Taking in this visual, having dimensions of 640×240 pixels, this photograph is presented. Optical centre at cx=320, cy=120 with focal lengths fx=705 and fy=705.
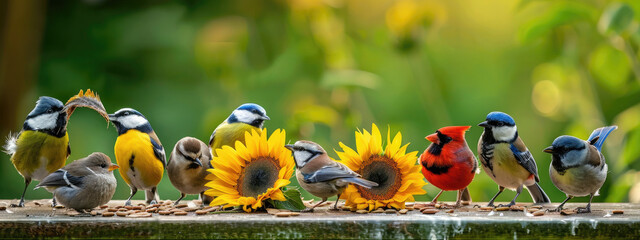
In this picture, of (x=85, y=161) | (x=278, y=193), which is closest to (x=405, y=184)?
(x=278, y=193)

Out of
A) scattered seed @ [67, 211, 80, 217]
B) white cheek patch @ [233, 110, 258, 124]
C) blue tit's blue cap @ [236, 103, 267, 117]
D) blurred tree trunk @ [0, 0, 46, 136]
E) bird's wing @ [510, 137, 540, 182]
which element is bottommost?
scattered seed @ [67, 211, 80, 217]

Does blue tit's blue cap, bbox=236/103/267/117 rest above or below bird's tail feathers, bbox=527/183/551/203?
above

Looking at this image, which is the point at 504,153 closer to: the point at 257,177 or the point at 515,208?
the point at 515,208

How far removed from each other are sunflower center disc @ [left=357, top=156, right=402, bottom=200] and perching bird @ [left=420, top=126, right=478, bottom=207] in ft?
0.33

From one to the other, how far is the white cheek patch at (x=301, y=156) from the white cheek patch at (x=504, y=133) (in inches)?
17.2

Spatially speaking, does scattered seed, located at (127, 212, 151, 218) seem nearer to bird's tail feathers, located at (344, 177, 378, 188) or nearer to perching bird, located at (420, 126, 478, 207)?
bird's tail feathers, located at (344, 177, 378, 188)

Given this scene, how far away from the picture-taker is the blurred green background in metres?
2.40

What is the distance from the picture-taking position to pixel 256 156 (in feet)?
5.09

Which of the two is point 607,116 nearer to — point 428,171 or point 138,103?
point 428,171

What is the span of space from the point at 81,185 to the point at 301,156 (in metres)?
0.48

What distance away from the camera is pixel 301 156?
5.08 ft

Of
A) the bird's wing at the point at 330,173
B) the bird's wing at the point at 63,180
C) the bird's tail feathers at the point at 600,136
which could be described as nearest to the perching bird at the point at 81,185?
the bird's wing at the point at 63,180

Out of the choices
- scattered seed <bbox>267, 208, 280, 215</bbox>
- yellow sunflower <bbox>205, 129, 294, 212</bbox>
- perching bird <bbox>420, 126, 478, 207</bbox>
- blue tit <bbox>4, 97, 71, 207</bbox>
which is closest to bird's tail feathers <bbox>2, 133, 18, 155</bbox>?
blue tit <bbox>4, 97, 71, 207</bbox>

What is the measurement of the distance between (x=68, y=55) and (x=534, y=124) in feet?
6.48
